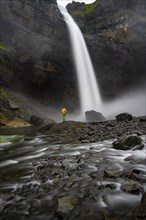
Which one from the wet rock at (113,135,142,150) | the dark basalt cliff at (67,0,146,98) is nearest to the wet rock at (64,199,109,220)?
the wet rock at (113,135,142,150)

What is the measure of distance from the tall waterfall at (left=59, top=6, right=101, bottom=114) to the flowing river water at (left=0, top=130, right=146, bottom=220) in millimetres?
47390

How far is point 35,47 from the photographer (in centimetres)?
5716

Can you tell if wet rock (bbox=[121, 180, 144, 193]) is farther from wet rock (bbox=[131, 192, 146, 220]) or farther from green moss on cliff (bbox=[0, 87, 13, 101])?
green moss on cliff (bbox=[0, 87, 13, 101])

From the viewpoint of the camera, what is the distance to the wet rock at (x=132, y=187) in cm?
628

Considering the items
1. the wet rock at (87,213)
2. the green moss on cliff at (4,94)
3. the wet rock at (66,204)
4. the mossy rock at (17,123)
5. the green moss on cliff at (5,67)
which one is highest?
the green moss on cliff at (5,67)

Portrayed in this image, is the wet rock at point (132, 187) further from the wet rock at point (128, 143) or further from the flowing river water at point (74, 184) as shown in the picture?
the wet rock at point (128, 143)

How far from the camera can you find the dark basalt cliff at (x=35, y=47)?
56250mm

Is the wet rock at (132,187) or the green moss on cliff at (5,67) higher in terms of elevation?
the green moss on cliff at (5,67)

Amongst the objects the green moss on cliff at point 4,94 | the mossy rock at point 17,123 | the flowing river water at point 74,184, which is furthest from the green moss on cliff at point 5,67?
the flowing river water at point 74,184

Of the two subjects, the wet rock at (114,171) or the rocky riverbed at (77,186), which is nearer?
the rocky riverbed at (77,186)

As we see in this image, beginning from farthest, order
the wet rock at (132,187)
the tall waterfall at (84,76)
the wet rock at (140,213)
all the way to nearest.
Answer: the tall waterfall at (84,76) < the wet rock at (132,187) < the wet rock at (140,213)

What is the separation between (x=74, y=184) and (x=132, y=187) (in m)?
1.74

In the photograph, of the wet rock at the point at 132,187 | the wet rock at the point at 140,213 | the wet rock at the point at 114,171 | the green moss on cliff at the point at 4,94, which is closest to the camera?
the wet rock at the point at 140,213

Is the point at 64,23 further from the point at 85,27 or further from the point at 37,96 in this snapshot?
the point at 37,96
